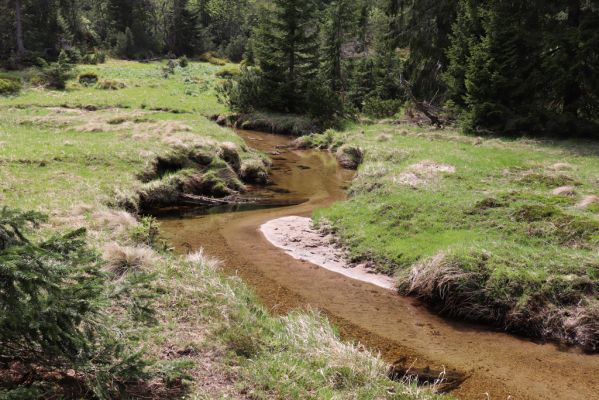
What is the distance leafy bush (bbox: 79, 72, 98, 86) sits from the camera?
45491 millimetres

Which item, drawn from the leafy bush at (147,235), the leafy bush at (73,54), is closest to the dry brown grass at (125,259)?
the leafy bush at (147,235)

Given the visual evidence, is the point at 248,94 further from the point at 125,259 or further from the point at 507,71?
the point at 125,259

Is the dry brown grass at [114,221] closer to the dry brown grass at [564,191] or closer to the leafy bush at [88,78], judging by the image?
the dry brown grass at [564,191]

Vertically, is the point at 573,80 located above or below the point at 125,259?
above

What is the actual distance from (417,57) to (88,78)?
105ft

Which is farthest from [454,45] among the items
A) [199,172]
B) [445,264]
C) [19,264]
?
[19,264]

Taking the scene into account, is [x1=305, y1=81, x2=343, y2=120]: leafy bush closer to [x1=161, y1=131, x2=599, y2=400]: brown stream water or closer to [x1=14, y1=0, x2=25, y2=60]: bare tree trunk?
[x1=161, y1=131, x2=599, y2=400]: brown stream water

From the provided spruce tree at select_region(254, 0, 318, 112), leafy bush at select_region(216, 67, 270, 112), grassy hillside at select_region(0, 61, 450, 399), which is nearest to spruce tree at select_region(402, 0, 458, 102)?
spruce tree at select_region(254, 0, 318, 112)

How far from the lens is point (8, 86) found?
38250 mm

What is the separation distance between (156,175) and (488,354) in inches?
547

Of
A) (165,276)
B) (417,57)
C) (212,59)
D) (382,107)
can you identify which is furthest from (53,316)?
(212,59)

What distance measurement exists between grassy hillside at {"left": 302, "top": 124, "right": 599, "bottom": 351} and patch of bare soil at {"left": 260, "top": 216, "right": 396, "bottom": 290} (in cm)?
42

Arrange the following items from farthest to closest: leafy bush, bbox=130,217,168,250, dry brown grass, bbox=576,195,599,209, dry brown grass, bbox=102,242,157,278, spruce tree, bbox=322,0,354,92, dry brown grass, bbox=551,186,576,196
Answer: spruce tree, bbox=322,0,354,92
dry brown grass, bbox=551,186,576,196
dry brown grass, bbox=576,195,599,209
leafy bush, bbox=130,217,168,250
dry brown grass, bbox=102,242,157,278

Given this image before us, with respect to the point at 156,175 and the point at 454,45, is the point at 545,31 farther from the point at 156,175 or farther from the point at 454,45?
the point at 156,175
